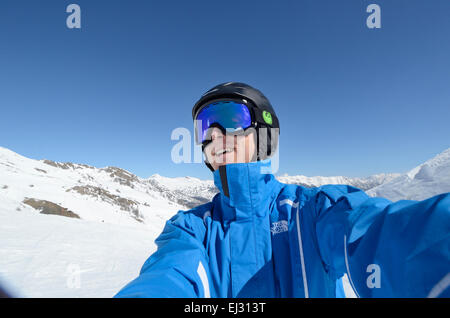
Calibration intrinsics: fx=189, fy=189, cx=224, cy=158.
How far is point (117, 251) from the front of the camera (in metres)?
5.90

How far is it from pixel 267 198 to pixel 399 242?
3.47 feet

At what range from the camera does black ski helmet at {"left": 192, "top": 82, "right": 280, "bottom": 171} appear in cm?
260

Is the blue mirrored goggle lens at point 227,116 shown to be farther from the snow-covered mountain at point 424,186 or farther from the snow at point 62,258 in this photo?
the snow-covered mountain at point 424,186

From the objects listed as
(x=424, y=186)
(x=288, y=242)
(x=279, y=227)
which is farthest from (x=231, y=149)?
(x=424, y=186)

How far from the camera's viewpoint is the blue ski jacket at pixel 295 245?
80cm

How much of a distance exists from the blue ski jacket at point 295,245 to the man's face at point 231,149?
261mm

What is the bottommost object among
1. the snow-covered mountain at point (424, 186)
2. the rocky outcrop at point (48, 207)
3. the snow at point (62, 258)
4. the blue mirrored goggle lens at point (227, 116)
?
the rocky outcrop at point (48, 207)

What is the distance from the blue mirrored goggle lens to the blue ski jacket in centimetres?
87

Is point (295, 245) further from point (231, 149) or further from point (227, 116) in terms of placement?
point (227, 116)

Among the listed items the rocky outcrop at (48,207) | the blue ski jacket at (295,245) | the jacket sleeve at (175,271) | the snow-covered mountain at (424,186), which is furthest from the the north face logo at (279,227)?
the rocky outcrop at (48,207)

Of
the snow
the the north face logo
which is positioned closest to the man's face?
the the north face logo

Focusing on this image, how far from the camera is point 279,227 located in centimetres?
167
